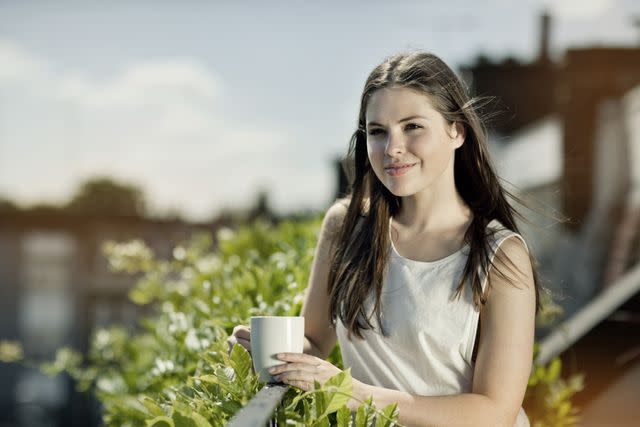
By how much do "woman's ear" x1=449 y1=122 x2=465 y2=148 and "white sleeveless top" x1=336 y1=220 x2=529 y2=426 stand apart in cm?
24

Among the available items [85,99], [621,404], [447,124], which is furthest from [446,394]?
[85,99]

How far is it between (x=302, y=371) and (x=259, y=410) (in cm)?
35

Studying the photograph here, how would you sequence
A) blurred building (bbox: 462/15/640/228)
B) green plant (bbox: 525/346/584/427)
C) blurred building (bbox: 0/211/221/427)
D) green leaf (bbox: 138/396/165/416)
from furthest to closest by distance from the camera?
blurred building (bbox: 0/211/221/427), blurred building (bbox: 462/15/640/228), green plant (bbox: 525/346/584/427), green leaf (bbox: 138/396/165/416)

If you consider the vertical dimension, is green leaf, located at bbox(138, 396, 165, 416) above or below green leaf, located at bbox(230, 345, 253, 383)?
below

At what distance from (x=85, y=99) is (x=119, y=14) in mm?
36005

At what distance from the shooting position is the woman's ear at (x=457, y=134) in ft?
7.59

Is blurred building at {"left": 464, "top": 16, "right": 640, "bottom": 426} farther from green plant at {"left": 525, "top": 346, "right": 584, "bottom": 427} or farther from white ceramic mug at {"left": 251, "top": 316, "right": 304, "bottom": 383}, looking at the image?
white ceramic mug at {"left": 251, "top": 316, "right": 304, "bottom": 383}

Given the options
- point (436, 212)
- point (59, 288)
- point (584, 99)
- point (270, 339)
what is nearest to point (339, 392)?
point (270, 339)

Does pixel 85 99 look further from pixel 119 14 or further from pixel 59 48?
pixel 119 14

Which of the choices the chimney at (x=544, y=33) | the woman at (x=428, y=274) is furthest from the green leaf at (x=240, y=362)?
the chimney at (x=544, y=33)

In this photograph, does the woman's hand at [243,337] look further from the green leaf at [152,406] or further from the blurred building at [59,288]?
the blurred building at [59,288]

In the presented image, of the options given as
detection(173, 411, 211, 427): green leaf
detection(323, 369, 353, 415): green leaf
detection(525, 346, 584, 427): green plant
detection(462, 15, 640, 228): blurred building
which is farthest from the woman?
detection(462, 15, 640, 228): blurred building

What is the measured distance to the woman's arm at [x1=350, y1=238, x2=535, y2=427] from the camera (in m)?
1.96

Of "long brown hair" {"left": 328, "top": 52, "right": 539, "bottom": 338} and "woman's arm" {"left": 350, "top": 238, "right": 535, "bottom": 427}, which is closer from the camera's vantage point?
"woman's arm" {"left": 350, "top": 238, "right": 535, "bottom": 427}
